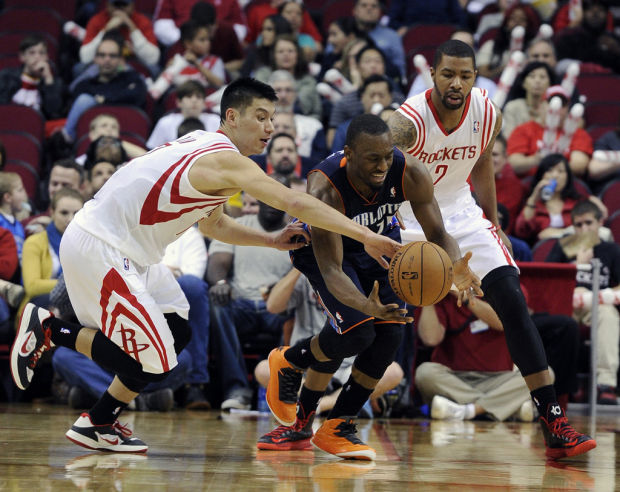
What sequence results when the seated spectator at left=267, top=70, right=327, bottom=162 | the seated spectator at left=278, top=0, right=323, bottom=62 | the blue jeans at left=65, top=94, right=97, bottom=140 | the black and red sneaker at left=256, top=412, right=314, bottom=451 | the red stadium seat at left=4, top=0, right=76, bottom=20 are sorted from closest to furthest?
the black and red sneaker at left=256, top=412, right=314, bottom=451
the seated spectator at left=267, top=70, right=327, bottom=162
the blue jeans at left=65, top=94, right=97, bottom=140
the seated spectator at left=278, top=0, right=323, bottom=62
the red stadium seat at left=4, top=0, right=76, bottom=20

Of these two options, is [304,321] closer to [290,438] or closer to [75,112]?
[290,438]

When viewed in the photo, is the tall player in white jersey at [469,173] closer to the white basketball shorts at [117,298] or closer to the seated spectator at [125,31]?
the white basketball shorts at [117,298]

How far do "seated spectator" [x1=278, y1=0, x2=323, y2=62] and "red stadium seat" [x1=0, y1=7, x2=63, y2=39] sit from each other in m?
2.68

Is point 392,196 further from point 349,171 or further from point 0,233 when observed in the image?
point 0,233

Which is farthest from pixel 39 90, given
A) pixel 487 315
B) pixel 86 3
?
pixel 487 315

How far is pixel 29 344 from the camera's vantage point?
15.6 ft

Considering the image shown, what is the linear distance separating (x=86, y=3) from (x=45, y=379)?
5.61 m

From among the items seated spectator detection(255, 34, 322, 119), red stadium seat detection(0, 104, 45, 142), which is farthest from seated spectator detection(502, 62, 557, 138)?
red stadium seat detection(0, 104, 45, 142)

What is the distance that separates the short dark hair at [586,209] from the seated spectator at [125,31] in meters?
5.14

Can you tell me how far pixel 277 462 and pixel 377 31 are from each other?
23.4 feet

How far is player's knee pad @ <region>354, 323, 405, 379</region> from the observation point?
15.9 ft

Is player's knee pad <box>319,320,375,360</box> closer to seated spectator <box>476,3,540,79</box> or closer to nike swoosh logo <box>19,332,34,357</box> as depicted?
nike swoosh logo <box>19,332,34,357</box>

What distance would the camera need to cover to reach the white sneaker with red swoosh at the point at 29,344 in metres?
4.74

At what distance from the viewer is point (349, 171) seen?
4.60 meters
